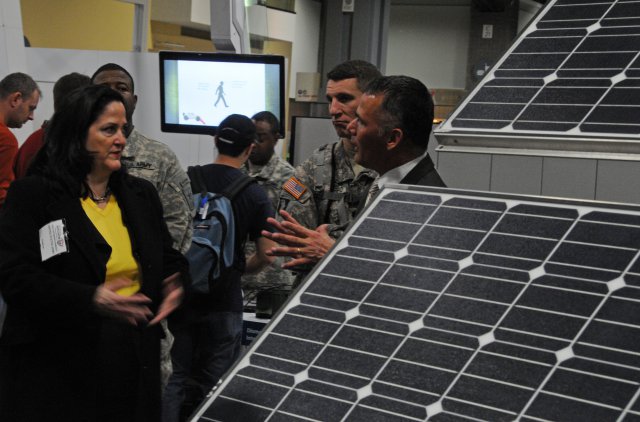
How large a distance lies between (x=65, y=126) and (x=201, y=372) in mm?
1830

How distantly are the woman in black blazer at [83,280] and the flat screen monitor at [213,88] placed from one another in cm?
326

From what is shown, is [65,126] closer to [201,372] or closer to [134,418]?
[134,418]

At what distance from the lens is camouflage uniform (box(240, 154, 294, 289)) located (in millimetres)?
5828

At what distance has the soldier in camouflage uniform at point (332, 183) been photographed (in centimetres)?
378

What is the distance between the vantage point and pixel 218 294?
4578 millimetres

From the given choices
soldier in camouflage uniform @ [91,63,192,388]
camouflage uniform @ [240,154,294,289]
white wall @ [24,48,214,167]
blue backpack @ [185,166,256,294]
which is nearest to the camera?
soldier in camouflage uniform @ [91,63,192,388]

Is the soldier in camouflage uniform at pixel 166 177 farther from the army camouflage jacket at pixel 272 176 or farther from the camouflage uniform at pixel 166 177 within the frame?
the army camouflage jacket at pixel 272 176

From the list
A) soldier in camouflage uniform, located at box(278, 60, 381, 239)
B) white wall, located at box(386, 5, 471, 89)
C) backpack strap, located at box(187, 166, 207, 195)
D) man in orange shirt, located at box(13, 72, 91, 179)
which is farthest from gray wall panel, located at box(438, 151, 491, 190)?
white wall, located at box(386, 5, 471, 89)

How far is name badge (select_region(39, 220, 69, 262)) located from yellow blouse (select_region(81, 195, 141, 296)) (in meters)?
0.17

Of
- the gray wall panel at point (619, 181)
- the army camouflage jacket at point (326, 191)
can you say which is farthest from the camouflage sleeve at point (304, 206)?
the gray wall panel at point (619, 181)

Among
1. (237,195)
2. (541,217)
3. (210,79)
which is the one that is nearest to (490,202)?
(541,217)

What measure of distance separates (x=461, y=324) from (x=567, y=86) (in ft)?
3.40

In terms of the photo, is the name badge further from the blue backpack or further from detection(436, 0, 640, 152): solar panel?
the blue backpack

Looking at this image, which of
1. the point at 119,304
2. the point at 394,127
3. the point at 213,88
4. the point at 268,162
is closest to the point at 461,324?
the point at 394,127
